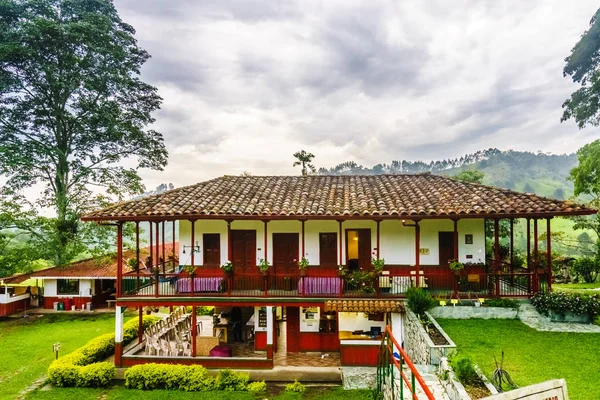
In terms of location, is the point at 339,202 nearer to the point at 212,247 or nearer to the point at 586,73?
the point at 212,247

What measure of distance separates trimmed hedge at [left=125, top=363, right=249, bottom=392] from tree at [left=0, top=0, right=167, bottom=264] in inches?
637

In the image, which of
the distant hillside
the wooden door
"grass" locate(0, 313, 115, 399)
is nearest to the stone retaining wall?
the wooden door

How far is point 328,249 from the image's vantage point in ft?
49.2

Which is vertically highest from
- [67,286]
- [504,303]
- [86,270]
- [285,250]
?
[285,250]

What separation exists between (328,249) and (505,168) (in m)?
117

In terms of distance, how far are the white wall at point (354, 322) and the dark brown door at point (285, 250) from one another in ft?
9.88

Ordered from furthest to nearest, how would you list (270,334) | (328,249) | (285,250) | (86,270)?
(86,270)
(285,250)
(328,249)
(270,334)

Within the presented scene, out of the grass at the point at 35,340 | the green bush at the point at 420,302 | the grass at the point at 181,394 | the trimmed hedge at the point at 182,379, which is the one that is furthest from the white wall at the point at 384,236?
the grass at the point at 35,340

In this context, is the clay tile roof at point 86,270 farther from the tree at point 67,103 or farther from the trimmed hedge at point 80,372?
the trimmed hedge at point 80,372

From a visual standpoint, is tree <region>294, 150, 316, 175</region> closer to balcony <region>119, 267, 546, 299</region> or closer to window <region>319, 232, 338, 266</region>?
window <region>319, 232, 338, 266</region>

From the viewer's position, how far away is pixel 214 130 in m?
32.7

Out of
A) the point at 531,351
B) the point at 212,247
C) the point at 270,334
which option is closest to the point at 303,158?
the point at 212,247

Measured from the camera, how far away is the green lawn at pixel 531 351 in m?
7.63

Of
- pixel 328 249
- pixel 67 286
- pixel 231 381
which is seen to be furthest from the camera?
pixel 67 286
